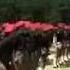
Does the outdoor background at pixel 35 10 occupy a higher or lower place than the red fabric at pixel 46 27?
higher

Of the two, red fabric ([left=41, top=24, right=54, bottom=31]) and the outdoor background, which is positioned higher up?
the outdoor background

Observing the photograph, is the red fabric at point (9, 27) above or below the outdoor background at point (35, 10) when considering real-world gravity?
below

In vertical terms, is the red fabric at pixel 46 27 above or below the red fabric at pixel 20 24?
below

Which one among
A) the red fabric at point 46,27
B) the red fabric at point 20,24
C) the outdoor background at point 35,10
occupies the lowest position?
the red fabric at point 46,27

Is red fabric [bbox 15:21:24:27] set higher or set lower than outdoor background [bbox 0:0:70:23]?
lower

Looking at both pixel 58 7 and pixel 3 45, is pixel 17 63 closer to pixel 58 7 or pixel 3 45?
pixel 3 45

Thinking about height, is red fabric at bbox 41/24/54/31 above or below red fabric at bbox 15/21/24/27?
below

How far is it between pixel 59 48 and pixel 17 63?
16 cm

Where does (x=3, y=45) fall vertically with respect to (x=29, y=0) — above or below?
below

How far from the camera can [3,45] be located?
0.74 meters

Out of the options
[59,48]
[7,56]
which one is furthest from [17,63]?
[59,48]

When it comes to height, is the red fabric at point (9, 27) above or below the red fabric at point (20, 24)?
below

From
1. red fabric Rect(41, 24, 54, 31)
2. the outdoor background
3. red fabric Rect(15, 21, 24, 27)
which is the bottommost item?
red fabric Rect(41, 24, 54, 31)

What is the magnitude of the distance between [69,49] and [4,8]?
0.94 feet
